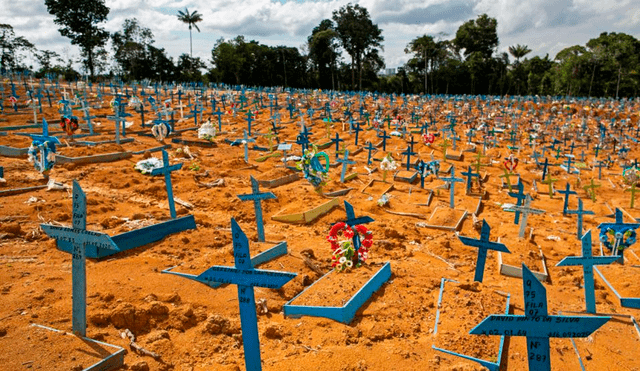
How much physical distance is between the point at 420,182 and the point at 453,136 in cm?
799

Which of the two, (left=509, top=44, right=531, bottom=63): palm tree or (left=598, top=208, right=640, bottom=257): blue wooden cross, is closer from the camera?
(left=598, top=208, right=640, bottom=257): blue wooden cross

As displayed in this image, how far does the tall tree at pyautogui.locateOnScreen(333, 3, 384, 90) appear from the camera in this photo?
184 ft

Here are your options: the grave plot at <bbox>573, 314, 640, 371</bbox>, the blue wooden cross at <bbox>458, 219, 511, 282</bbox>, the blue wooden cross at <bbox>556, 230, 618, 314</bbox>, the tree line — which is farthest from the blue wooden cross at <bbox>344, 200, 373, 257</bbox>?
the tree line

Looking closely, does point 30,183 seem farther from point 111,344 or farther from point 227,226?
point 111,344

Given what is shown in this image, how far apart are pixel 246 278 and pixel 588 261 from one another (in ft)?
16.3

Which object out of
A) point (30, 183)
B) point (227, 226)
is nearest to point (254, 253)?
point (227, 226)

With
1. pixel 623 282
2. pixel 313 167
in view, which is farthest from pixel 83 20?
pixel 623 282

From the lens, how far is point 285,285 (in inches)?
263

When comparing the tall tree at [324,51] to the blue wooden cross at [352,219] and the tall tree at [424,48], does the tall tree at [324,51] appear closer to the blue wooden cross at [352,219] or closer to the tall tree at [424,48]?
the tall tree at [424,48]

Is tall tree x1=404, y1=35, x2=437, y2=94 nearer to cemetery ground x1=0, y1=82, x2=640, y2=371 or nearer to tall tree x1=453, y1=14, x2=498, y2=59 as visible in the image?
tall tree x1=453, y1=14, x2=498, y2=59

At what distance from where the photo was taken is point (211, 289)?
6430mm

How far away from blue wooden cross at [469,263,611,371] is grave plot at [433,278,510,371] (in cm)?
182

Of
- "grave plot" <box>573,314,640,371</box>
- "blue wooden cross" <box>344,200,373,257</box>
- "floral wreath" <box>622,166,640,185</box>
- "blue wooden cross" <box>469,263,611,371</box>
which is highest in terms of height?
"blue wooden cross" <box>469,263,611,371</box>

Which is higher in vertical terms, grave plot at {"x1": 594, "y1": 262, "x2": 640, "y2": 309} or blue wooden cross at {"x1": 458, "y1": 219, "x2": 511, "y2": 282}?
blue wooden cross at {"x1": 458, "y1": 219, "x2": 511, "y2": 282}
